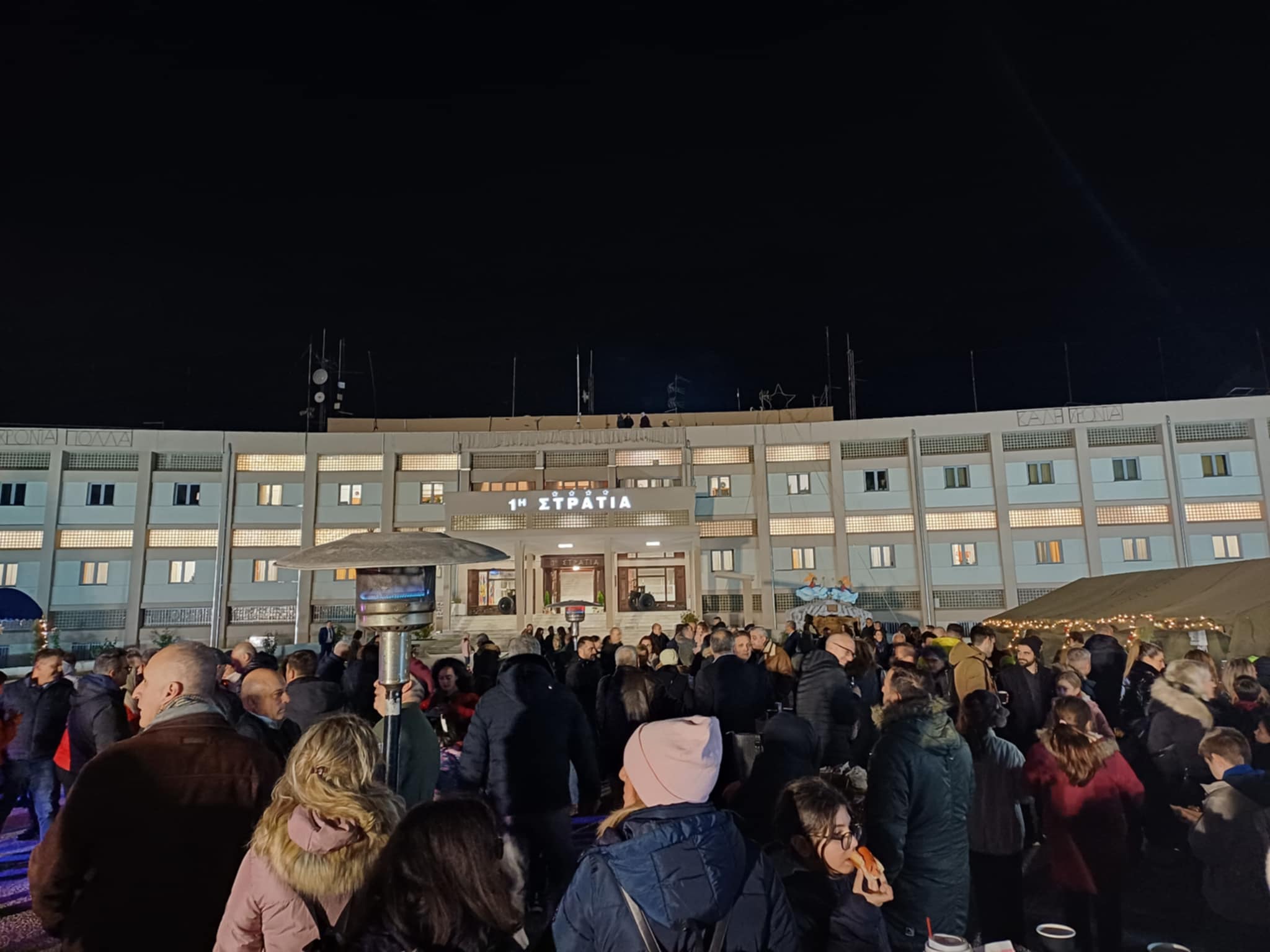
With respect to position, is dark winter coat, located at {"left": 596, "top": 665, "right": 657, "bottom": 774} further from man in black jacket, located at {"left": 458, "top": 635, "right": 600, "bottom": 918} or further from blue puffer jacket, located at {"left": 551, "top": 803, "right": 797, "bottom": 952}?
blue puffer jacket, located at {"left": 551, "top": 803, "right": 797, "bottom": 952}

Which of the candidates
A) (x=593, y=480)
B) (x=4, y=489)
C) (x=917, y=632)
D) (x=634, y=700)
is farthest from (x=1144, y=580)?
(x=4, y=489)

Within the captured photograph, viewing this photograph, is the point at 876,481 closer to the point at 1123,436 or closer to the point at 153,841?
the point at 1123,436

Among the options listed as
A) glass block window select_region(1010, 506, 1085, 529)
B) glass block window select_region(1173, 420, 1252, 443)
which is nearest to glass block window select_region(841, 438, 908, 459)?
glass block window select_region(1010, 506, 1085, 529)

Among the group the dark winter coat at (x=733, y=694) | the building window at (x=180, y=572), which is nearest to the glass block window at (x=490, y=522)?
the building window at (x=180, y=572)

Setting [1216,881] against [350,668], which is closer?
[1216,881]

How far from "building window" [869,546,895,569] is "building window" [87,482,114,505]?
37088 mm

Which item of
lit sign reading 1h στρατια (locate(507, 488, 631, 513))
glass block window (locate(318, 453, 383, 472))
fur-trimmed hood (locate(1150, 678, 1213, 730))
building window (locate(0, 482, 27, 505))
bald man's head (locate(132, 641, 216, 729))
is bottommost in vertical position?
fur-trimmed hood (locate(1150, 678, 1213, 730))

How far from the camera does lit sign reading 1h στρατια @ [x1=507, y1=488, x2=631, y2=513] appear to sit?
31531mm

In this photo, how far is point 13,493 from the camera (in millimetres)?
36250

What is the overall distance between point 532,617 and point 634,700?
1045 inches

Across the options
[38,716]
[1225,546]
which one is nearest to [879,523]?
[1225,546]

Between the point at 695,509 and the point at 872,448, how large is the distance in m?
10.6

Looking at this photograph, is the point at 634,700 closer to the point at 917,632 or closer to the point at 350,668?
the point at 350,668

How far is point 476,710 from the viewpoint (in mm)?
4891
